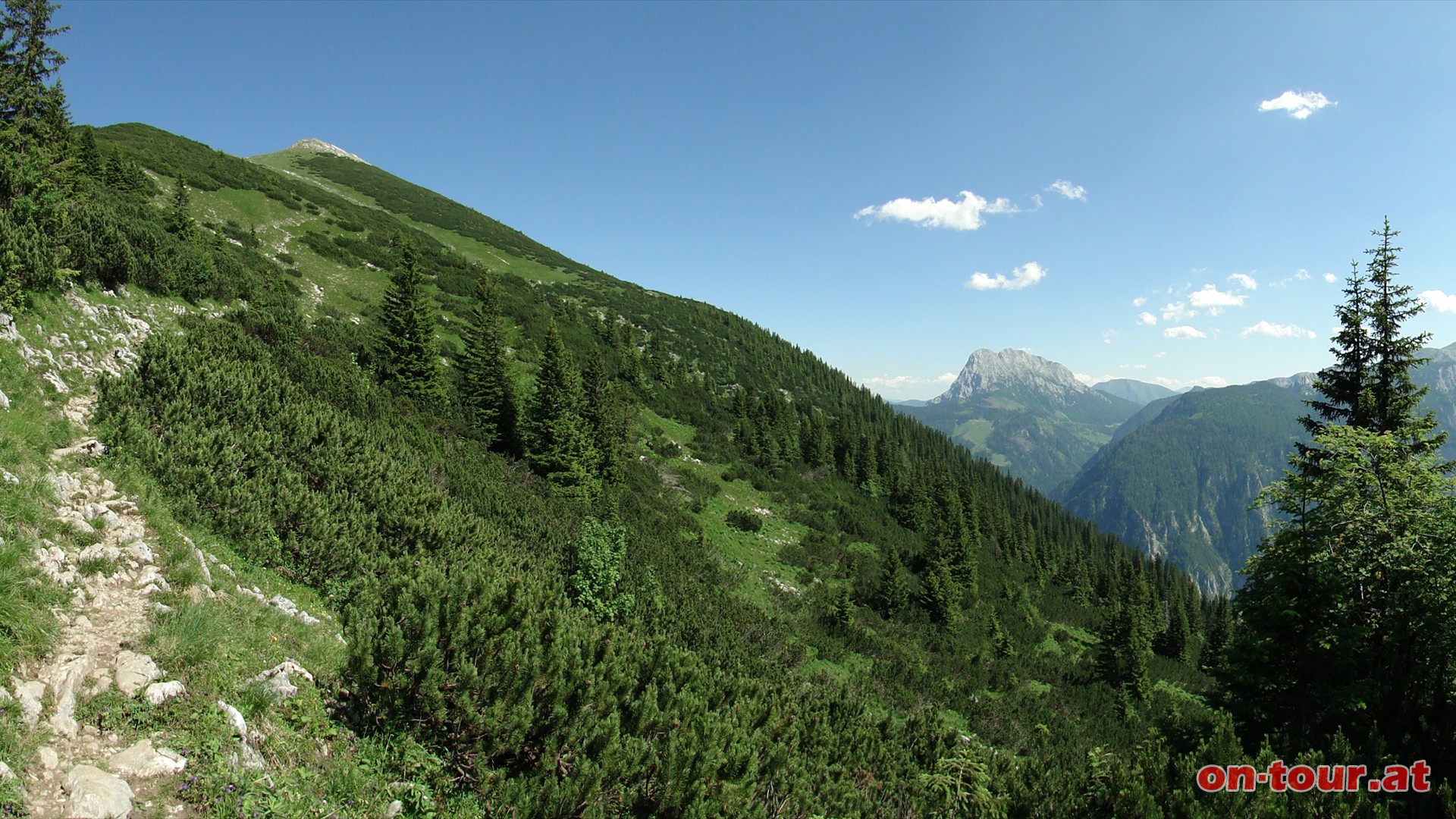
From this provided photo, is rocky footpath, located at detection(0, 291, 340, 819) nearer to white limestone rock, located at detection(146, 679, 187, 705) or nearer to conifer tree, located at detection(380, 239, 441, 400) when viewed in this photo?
white limestone rock, located at detection(146, 679, 187, 705)

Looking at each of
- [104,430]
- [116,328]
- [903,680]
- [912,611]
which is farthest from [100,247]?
[912,611]

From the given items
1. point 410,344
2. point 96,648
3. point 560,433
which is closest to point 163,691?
point 96,648

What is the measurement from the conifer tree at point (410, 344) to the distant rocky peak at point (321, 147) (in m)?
93.8

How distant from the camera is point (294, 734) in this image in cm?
454

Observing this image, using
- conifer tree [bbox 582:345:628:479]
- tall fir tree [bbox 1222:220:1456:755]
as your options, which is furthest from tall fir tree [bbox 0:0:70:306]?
tall fir tree [bbox 1222:220:1456:755]

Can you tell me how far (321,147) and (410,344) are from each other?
10580 centimetres

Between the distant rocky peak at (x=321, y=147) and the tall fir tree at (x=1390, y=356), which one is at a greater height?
the distant rocky peak at (x=321, y=147)

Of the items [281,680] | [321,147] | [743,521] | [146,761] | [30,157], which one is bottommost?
[743,521]

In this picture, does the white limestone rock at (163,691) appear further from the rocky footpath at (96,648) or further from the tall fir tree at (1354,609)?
the tall fir tree at (1354,609)

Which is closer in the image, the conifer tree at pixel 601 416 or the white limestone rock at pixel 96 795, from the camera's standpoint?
the white limestone rock at pixel 96 795

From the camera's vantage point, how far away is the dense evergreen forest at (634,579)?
525cm

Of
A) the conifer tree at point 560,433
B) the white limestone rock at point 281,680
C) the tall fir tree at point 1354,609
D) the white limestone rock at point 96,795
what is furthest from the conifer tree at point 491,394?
the tall fir tree at point 1354,609

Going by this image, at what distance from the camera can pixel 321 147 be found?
94000 millimetres

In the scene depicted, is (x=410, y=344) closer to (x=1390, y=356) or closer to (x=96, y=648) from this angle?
(x=96, y=648)
